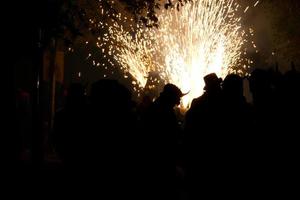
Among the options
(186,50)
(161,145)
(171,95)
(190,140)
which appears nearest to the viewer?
(190,140)

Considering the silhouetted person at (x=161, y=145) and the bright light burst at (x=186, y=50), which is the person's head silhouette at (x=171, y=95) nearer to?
the silhouetted person at (x=161, y=145)

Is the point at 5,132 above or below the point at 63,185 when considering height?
above

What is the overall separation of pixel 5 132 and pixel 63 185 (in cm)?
152

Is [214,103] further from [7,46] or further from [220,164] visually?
[7,46]

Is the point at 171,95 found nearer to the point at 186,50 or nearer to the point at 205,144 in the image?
the point at 205,144

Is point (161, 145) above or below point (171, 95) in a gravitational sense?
below

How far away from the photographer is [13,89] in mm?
6496

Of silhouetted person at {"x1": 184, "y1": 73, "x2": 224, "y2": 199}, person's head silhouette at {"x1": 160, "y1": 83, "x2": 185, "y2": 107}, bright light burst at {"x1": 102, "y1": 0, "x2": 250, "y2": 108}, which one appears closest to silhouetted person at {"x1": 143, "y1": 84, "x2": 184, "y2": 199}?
person's head silhouette at {"x1": 160, "y1": 83, "x2": 185, "y2": 107}

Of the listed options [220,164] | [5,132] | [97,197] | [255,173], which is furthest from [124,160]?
[5,132]

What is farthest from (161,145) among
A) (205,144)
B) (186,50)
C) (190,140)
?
(186,50)

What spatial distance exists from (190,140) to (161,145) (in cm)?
39

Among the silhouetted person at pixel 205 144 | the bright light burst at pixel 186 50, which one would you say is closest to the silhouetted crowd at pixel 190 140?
the silhouetted person at pixel 205 144

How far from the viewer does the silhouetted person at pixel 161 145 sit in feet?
19.5

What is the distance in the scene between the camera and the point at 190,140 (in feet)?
19.0
